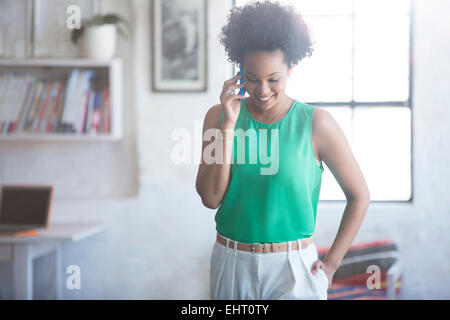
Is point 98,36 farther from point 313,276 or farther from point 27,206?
point 313,276

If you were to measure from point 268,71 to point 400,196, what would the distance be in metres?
1.53

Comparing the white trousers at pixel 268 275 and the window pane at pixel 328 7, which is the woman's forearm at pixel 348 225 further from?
the window pane at pixel 328 7

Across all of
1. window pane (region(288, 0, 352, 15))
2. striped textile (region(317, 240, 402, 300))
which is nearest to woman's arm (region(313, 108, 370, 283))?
striped textile (region(317, 240, 402, 300))

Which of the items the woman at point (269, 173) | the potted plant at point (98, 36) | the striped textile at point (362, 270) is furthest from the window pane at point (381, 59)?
the woman at point (269, 173)

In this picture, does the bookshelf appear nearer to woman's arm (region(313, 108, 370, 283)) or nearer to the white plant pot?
the white plant pot

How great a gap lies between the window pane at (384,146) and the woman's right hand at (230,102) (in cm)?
132

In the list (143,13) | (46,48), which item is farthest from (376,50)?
(46,48)

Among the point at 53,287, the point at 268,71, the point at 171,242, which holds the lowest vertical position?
the point at 53,287

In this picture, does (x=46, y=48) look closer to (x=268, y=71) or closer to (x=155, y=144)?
(x=155, y=144)

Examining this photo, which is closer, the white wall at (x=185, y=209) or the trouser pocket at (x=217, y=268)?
the trouser pocket at (x=217, y=268)

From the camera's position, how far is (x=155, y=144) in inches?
83.7

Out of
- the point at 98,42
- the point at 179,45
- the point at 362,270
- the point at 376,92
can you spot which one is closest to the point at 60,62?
the point at 98,42

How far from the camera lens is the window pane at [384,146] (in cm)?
205

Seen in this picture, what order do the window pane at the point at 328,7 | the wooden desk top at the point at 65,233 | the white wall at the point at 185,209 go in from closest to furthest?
1. the wooden desk top at the point at 65,233
2. the window pane at the point at 328,7
3. the white wall at the point at 185,209
